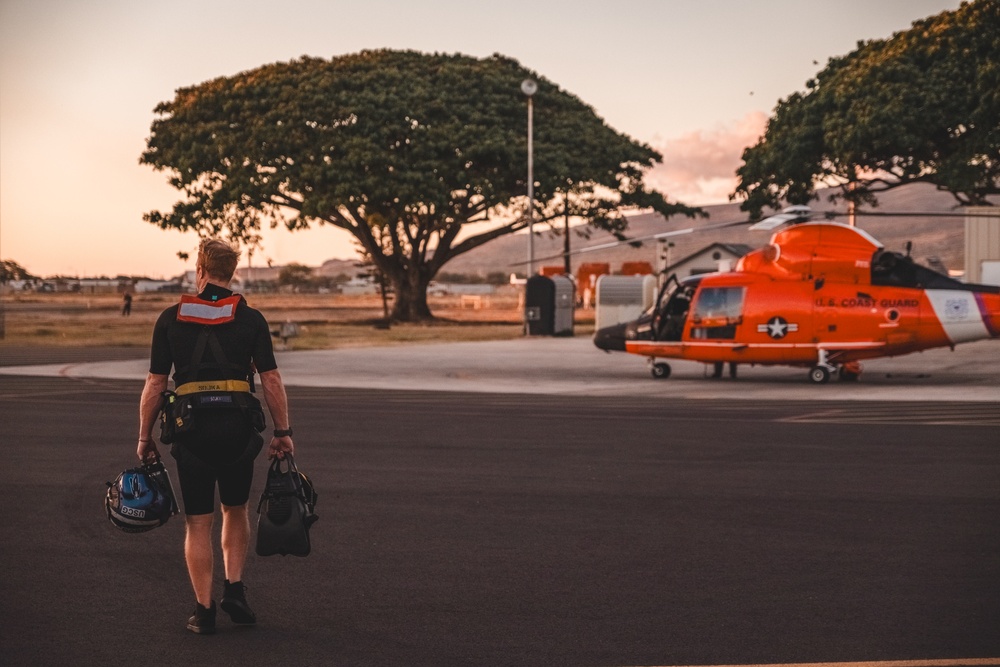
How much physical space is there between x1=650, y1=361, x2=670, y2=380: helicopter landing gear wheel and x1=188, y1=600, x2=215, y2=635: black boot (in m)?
17.4

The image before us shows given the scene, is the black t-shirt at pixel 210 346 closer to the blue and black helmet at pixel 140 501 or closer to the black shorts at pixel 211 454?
the black shorts at pixel 211 454

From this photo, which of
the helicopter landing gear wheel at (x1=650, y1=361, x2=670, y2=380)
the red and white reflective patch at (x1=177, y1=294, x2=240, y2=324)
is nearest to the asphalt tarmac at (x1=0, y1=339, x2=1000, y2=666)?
the red and white reflective patch at (x1=177, y1=294, x2=240, y2=324)

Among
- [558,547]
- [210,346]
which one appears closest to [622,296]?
[558,547]

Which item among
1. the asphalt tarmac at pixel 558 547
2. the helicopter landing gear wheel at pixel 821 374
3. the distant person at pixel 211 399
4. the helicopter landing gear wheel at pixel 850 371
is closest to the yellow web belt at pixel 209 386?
the distant person at pixel 211 399

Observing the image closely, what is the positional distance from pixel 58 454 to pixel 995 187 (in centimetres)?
3739

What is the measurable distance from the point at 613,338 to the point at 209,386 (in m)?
17.4

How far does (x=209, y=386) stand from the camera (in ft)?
17.8

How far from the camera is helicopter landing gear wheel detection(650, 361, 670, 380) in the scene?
73.5 ft

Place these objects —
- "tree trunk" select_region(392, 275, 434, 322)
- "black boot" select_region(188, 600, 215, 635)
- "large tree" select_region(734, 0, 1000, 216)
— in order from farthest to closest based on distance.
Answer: "tree trunk" select_region(392, 275, 434, 322) < "large tree" select_region(734, 0, 1000, 216) < "black boot" select_region(188, 600, 215, 635)

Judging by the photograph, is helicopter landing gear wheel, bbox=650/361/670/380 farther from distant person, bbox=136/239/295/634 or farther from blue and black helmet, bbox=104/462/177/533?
blue and black helmet, bbox=104/462/177/533

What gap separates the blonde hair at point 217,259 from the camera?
5527 mm

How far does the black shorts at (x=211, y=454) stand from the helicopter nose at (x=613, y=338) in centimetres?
1698

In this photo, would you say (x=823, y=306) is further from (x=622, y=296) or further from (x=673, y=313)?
(x=622, y=296)

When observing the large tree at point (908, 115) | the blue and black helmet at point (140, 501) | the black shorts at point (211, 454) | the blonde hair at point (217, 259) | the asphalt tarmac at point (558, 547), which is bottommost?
the asphalt tarmac at point (558, 547)
